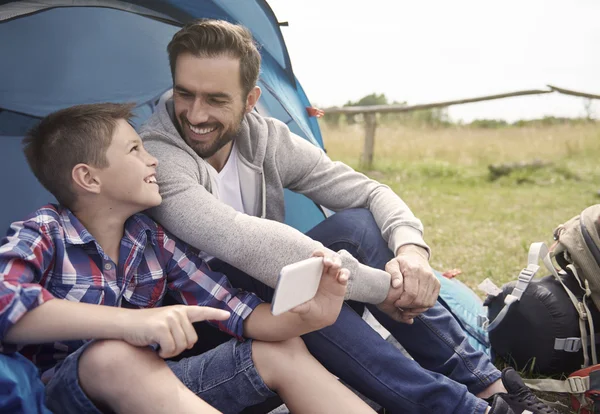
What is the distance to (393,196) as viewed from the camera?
1.80 meters

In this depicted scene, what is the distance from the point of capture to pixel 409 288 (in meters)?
1.48

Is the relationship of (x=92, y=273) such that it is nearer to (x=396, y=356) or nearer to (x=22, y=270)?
(x=22, y=270)

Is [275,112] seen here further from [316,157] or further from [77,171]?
[77,171]

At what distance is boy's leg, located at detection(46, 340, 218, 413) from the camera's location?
3.58ft

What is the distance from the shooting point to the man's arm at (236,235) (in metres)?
1.33

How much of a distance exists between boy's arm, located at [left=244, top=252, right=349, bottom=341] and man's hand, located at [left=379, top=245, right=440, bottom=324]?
24cm

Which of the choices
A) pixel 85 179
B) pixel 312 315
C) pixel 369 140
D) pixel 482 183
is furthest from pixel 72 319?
pixel 369 140

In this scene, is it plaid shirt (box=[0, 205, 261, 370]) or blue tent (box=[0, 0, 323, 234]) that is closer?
plaid shirt (box=[0, 205, 261, 370])

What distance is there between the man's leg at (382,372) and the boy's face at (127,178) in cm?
49

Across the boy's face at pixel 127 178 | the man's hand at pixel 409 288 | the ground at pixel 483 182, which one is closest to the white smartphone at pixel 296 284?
the man's hand at pixel 409 288

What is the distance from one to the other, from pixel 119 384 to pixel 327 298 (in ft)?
1.47

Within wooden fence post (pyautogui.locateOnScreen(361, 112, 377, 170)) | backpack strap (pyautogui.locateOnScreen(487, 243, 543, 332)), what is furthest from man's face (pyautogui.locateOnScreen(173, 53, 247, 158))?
wooden fence post (pyautogui.locateOnScreen(361, 112, 377, 170))

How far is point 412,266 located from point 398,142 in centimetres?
508

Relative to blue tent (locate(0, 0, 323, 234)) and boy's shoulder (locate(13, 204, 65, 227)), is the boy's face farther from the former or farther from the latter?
blue tent (locate(0, 0, 323, 234))
